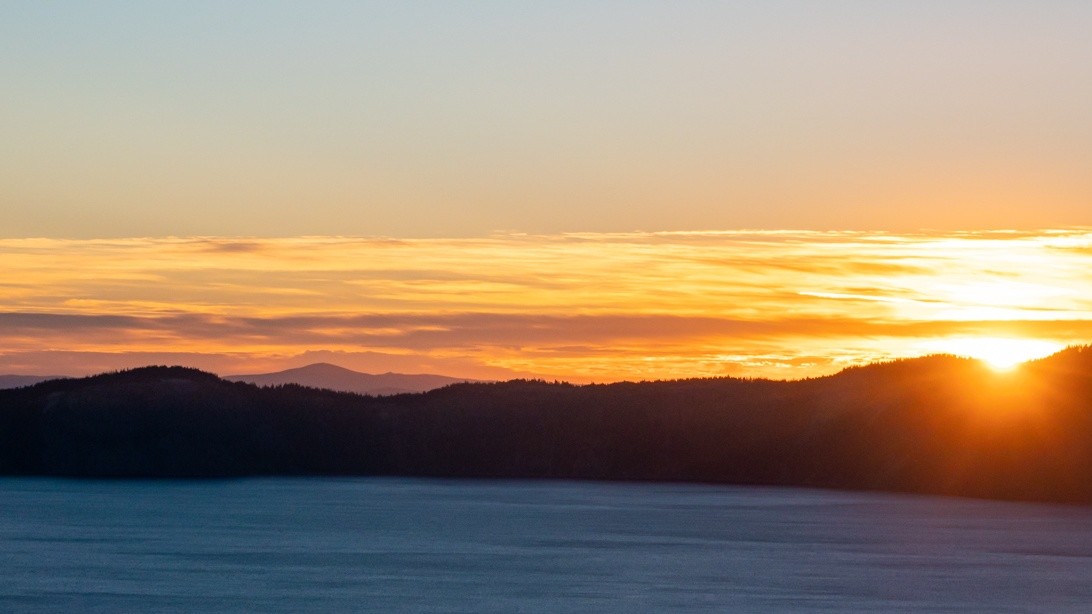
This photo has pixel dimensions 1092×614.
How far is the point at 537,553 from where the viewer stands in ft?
154

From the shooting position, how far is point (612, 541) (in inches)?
1983

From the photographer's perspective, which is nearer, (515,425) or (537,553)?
(537,553)

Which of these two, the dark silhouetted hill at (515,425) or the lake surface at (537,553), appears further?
the dark silhouetted hill at (515,425)

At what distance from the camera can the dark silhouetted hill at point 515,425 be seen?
288 feet

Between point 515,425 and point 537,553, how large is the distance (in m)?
52.1

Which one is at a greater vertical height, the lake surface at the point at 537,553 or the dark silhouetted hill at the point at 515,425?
the dark silhouetted hill at the point at 515,425

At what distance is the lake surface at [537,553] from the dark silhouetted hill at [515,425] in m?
14.1

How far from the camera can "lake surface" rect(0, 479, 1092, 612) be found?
36634mm

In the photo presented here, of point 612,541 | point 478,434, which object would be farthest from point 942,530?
point 478,434

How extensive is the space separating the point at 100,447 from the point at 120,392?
12.3ft

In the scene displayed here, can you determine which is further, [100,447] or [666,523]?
[100,447]

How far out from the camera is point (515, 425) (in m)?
99.1

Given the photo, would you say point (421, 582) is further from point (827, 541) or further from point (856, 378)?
point (856, 378)

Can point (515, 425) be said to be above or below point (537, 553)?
above
